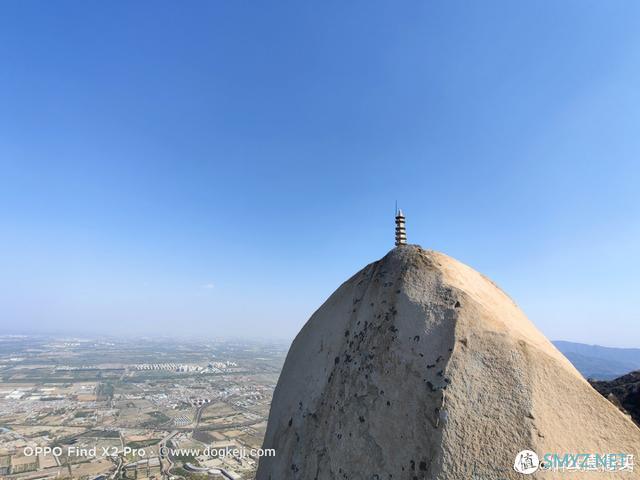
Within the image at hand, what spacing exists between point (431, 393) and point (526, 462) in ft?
3.03

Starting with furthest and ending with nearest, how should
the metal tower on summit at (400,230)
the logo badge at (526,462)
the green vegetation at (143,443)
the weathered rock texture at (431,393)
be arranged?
the green vegetation at (143,443) → the metal tower on summit at (400,230) → the weathered rock texture at (431,393) → the logo badge at (526,462)

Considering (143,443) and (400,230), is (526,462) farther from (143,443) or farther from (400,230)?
(143,443)

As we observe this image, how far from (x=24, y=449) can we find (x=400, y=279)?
53.8 m

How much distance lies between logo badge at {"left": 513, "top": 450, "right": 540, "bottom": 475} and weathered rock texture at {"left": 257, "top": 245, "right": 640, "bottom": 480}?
42mm

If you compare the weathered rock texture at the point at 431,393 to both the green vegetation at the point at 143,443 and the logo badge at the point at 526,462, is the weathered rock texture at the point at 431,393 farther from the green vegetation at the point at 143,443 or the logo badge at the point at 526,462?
the green vegetation at the point at 143,443

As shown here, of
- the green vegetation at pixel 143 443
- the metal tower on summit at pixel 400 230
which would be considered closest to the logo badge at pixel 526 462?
the metal tower on summit at pixel 400 230

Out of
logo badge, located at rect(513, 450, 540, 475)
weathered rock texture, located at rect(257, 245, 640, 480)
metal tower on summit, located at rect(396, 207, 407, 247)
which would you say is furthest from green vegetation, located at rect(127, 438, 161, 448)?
logo badge, located at rect(513, 450, 540, 475)

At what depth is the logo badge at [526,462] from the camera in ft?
9.84

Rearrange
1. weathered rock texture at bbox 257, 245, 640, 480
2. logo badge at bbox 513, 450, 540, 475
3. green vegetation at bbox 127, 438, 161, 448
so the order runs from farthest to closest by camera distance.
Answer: green vegetation at bbox 127, 438, 161, 448 → weathered rock texture at bbox 257, 245, 640, 480 → logo badge at bbox 513, 450, 540, 475

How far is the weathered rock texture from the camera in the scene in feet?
10.7

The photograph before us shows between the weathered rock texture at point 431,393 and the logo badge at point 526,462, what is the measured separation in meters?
0.04

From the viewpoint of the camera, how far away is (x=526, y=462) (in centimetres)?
305

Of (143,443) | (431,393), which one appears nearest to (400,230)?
(431,393)

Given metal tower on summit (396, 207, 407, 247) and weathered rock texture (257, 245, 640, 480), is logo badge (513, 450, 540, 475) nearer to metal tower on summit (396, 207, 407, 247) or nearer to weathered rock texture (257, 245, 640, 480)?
weathered rock texture (257, 245, 640, 480)
